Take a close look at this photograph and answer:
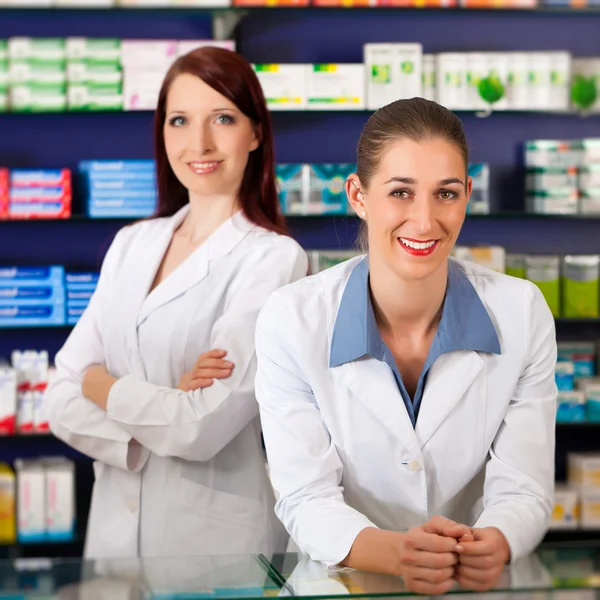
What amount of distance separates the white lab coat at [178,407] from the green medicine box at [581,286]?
2208 mm

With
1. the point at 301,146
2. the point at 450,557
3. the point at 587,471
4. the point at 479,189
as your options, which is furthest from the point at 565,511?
the point at 450,557

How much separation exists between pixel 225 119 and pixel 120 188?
169 cm

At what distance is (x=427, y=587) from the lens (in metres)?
1.29

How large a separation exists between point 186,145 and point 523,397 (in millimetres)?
1128

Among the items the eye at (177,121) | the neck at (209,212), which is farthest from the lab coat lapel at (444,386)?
the eye at (177,121)

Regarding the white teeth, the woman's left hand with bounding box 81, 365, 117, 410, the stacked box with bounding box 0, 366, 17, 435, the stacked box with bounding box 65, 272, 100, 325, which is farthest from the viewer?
the stacked box with bounding box 65, 272, 100, 325

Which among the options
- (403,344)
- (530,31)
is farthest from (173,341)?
A: (530,31)

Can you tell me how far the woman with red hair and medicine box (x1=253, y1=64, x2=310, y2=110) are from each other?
1556 mm

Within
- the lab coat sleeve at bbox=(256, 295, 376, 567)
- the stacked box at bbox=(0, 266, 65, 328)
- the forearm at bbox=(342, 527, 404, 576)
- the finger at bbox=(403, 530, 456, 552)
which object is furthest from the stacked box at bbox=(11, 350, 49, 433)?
the finger at bbox=(403, 530, 456, 552)

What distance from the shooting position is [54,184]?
412 cm

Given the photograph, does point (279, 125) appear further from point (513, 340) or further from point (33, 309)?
point (513, 340)

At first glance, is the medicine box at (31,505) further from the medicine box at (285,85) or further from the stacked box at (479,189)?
the stacked box at (479,189)

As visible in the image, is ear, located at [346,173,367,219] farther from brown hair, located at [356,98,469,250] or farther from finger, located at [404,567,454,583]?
finger, located at [404,567,454,583]

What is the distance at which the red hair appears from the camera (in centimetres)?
248
